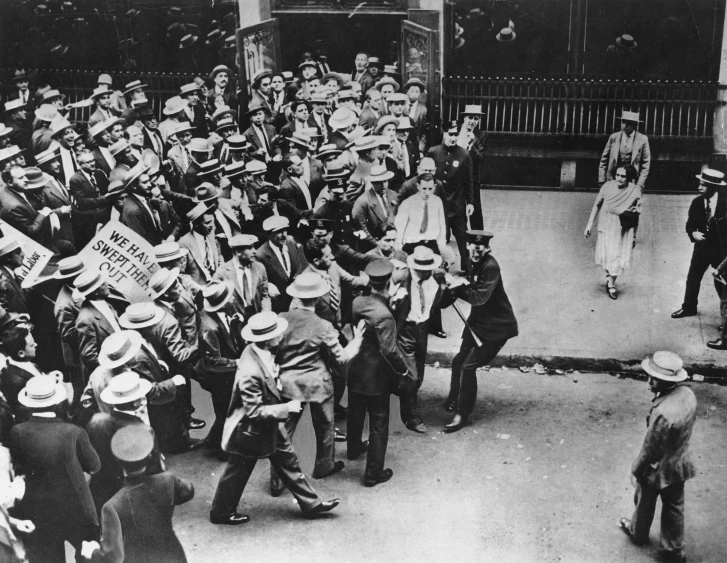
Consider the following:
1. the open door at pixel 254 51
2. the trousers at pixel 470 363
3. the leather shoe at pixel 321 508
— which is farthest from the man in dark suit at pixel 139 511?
the open door at pixel 254 51

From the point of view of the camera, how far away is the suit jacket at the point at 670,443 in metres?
5.37

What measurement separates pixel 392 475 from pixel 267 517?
1.11 meters

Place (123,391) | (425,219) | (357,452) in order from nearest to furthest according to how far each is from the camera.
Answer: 1. (123,391)
2. (357,452)
3. (425,219)

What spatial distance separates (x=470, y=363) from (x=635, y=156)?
13.4 ft

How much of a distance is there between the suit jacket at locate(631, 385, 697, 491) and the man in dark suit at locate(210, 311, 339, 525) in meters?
2.43

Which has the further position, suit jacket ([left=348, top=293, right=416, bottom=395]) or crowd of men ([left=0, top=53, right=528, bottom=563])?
suit jacket ([left=348, top=293, right=416, bottom=395])

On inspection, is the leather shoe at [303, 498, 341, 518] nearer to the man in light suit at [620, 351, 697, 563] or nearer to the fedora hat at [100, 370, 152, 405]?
the fedora hat at [100, 370, 152, 405]

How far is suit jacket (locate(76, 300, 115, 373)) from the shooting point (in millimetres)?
6316

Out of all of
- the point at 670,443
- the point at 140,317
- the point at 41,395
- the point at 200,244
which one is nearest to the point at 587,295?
the point at 670,443

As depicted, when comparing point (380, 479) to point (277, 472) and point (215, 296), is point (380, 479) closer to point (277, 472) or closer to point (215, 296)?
point (277, 472)

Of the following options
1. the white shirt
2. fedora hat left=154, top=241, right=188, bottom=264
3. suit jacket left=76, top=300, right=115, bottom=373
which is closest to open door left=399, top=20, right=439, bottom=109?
the white shirt

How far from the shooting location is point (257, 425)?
18.5 ft

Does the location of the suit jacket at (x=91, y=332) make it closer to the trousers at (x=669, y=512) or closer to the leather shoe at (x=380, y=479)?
the leather shoe at (x=380, y=479)

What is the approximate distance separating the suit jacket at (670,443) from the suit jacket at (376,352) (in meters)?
1.98
